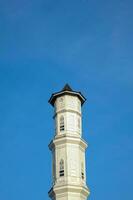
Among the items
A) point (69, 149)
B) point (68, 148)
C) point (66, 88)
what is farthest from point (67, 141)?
point (66, 88)

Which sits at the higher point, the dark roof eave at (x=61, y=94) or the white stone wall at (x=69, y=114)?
the dark roof eave at (x=61, y=94)

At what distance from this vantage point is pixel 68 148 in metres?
52.4

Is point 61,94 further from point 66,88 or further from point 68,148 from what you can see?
point 68,148

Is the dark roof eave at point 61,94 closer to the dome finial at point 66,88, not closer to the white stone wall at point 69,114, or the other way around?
the white stone wall at point 69,114

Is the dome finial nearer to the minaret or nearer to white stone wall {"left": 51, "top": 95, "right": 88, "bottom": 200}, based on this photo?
the minaret

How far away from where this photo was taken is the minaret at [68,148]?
5056cm

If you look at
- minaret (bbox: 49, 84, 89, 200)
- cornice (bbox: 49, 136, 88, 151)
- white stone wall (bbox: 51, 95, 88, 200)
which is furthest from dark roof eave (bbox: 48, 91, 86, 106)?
cornice (bbox: 49, 136, 88, 151)

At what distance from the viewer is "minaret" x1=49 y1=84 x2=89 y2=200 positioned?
50562 millimetres

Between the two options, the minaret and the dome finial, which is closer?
the minaret

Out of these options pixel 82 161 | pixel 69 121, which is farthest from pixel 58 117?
pixel 82 161

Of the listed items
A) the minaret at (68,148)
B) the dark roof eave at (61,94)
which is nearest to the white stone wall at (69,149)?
the minaret at (68,148)

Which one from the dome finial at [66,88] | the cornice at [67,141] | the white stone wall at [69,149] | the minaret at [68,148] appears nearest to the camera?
the minaret at [68,148]

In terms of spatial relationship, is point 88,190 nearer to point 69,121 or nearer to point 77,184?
point 77,184

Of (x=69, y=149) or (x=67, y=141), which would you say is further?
(x=67, y=141)
